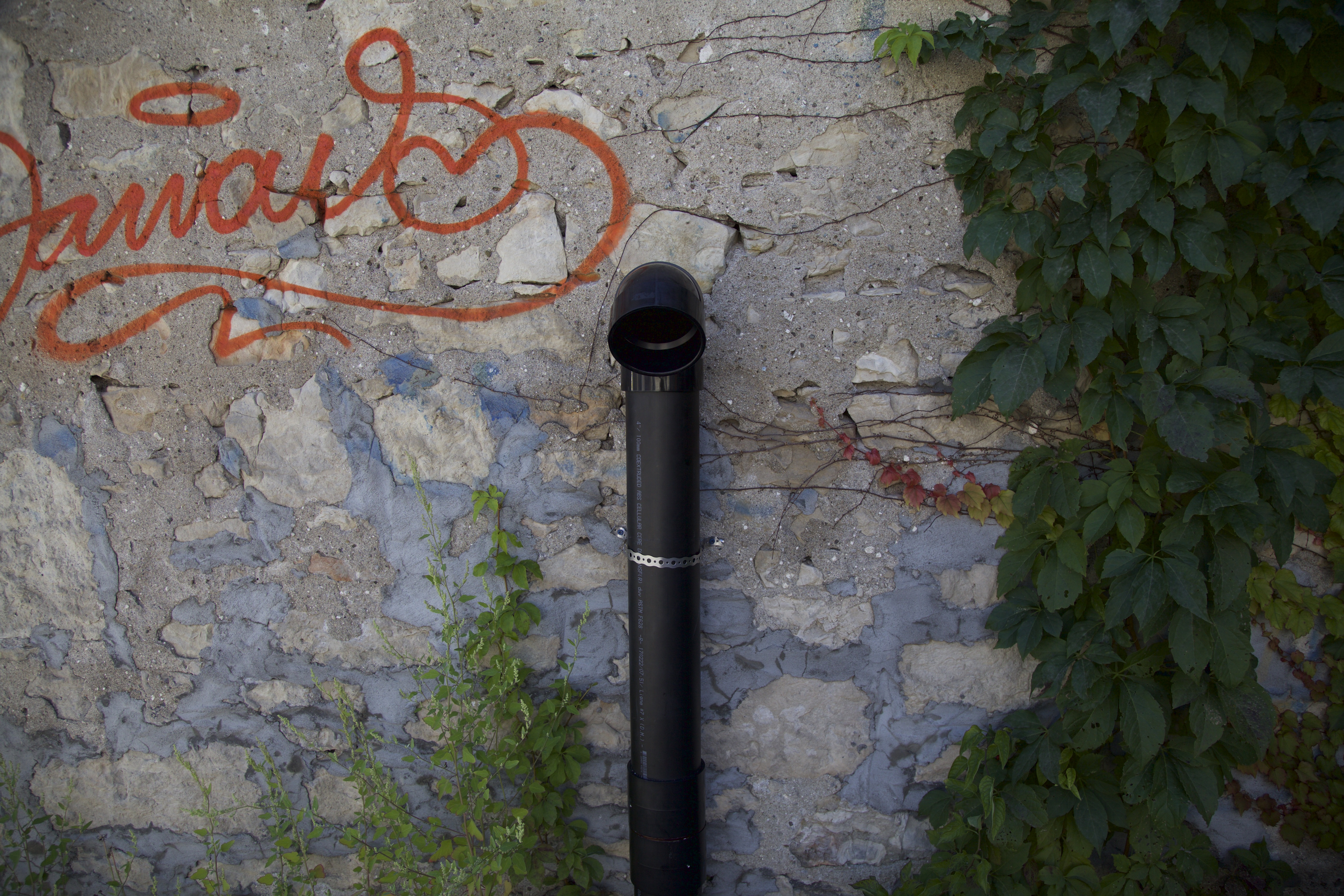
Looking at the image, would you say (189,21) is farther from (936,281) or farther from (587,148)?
(936,281)

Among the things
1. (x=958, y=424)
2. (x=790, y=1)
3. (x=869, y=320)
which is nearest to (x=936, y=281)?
(x=869, y=320)

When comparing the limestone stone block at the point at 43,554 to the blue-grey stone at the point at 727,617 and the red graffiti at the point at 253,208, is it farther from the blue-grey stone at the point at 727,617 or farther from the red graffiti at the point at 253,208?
the blue-grey stone at the point at 727,617

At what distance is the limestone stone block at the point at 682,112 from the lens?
1.97 m

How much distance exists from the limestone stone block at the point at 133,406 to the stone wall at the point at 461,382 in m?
0.01

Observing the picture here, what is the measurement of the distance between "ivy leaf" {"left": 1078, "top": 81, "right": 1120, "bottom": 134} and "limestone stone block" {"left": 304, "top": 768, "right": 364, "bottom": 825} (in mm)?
2880

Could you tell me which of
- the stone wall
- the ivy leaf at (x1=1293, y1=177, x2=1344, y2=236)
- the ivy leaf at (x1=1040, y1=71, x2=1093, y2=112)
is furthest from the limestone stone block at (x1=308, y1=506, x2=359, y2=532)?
→ the ivy leaf at (x1=1293, y1=177, x2=1344, y2=236)

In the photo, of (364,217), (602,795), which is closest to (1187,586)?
(602,795)

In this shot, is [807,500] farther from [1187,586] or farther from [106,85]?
[106,85]

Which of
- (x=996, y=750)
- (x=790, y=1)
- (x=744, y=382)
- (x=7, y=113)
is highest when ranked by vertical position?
(x=790, y=1)

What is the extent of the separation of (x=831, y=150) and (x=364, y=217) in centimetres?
141

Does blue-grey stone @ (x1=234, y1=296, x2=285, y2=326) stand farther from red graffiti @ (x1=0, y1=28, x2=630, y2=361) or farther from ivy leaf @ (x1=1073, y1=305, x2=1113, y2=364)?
ivy leaf @ (x1=1073, y1=305, x2=1113, y2=364)

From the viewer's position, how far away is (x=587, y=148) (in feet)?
6.56

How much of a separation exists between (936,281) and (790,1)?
897 mm

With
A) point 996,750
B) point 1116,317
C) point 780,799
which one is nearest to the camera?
point 1116,317
